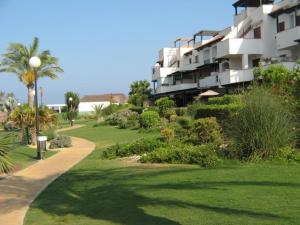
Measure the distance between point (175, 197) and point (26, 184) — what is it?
15.8ft

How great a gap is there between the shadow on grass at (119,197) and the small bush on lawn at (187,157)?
1.17 m

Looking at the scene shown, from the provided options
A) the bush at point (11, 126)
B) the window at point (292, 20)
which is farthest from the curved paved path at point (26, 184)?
the window at point (292, 20)

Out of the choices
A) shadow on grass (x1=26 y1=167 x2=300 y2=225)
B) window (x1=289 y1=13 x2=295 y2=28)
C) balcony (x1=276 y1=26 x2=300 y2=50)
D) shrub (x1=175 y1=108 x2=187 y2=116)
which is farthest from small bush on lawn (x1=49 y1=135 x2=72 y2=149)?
window (x1=289 y1=13 x2=295 y2=28)

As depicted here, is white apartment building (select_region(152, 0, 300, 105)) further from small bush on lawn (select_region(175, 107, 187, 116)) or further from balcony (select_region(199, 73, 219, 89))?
small bush on lawn (select_region(175, 107, 187, 116))

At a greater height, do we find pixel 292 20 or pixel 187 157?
pixel 292 20

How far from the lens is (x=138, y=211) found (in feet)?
27.5

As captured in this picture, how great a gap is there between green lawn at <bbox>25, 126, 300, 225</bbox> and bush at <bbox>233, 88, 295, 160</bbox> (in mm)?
860

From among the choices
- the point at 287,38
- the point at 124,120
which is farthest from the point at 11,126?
the point at 287,38

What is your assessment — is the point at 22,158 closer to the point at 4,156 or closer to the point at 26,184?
the point at 4,156

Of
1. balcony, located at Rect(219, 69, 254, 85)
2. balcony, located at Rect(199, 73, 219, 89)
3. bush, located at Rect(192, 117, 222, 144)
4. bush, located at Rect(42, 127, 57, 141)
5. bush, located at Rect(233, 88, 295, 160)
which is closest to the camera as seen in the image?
bush, located at Rect(233, 88, 295, 160)

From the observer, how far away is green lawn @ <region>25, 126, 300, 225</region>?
771cm

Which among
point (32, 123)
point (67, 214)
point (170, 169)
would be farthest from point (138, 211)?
point (32, 123)

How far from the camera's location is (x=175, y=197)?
9359mm

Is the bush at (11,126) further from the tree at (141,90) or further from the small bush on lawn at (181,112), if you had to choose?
the tree at (141,90)
